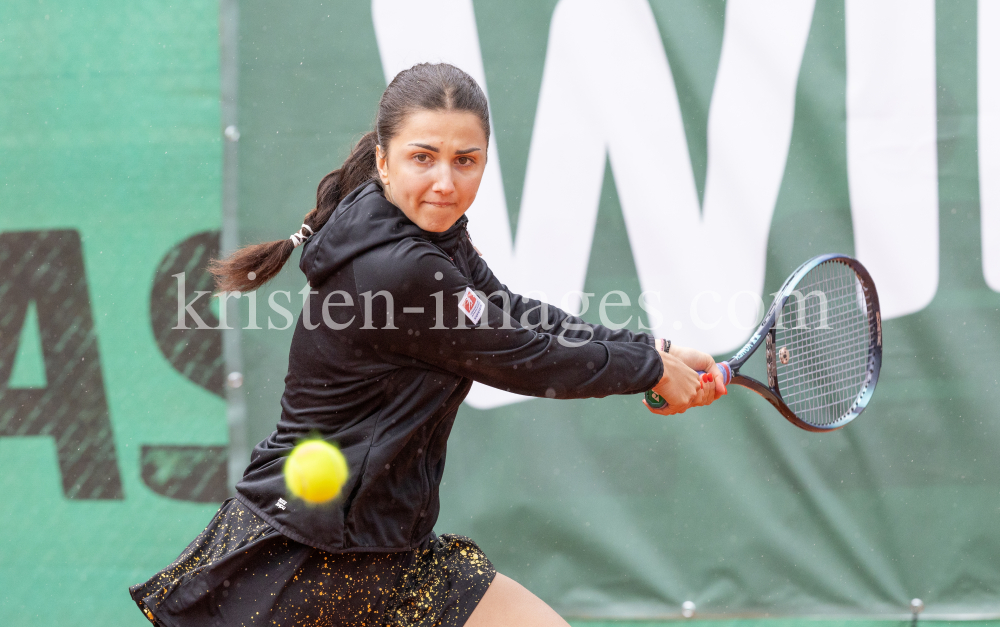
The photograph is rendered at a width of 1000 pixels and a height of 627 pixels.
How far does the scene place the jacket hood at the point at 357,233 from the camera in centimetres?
151

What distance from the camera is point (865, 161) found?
2.68 metres

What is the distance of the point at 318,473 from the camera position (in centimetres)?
151

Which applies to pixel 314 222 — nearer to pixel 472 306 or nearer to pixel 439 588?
pixel 472 306

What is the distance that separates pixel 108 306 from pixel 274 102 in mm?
854

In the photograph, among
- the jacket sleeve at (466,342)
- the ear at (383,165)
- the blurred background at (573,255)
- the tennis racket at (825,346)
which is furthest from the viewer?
the blurred background at (573,255)

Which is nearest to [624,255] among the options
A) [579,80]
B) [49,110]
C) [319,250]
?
[579,80]

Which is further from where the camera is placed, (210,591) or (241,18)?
(241,18)

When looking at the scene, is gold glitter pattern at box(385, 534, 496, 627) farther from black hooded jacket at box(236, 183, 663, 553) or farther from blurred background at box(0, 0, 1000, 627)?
blurred background at box(0, 0, 1000, 627)

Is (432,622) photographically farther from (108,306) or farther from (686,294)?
(108,306)

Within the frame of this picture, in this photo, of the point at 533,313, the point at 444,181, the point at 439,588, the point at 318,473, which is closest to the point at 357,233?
the point at 444,181

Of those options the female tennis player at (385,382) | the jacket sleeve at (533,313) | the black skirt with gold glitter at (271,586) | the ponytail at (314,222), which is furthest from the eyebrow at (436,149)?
the black skirt with gold glitter at (271,586)

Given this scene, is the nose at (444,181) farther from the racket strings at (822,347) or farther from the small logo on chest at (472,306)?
the racket strings at (822,347)

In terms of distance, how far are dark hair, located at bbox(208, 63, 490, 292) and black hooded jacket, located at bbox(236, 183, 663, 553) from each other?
133 millimetres

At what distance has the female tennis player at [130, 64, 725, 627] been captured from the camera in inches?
59.5
